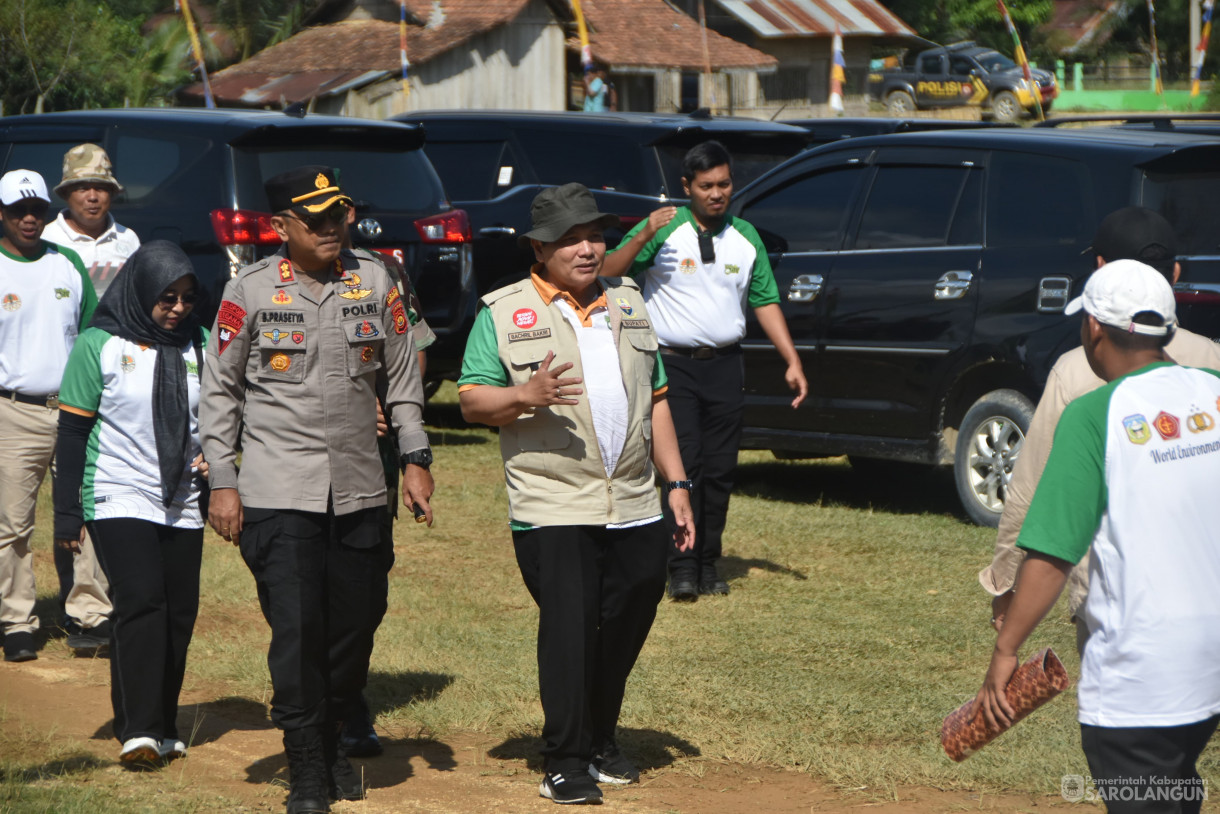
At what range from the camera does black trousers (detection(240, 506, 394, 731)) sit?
4.70m

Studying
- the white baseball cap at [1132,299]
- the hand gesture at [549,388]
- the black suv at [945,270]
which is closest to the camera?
the white baseball cap at [1132,299]

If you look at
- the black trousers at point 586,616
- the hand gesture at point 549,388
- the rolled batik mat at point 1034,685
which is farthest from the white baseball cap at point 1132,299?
the black trousers at point 586,616

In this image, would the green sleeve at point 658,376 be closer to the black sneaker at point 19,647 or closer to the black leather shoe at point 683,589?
the black leather shoe at point 683,589

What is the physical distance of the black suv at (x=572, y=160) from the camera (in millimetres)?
11328

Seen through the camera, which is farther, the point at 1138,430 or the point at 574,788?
the point at 574,788

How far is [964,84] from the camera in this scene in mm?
42344

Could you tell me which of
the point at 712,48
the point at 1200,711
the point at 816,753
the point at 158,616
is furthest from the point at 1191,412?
the point at 712,48

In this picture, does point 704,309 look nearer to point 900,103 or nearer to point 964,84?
point 964,84

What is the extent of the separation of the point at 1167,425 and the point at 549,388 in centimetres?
187

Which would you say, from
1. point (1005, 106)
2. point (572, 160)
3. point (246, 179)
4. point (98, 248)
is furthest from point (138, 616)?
point (1005, 106)

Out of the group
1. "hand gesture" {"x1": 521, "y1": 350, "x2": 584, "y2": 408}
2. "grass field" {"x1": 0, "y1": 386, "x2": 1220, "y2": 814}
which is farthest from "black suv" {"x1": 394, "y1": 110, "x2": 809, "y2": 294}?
"hand gesture" {"x1": 521, "y1": 350, "x2": 584, "y2": 408}

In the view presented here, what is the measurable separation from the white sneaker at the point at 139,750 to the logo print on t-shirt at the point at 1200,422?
3507 mm

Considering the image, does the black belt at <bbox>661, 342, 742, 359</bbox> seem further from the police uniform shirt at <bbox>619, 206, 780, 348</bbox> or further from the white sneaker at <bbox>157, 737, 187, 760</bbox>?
the white sneaker at <bbox>157, 737, 187, 760</bbox>

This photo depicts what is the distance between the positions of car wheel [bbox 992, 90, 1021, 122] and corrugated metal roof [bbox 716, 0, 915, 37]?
3267 mm
